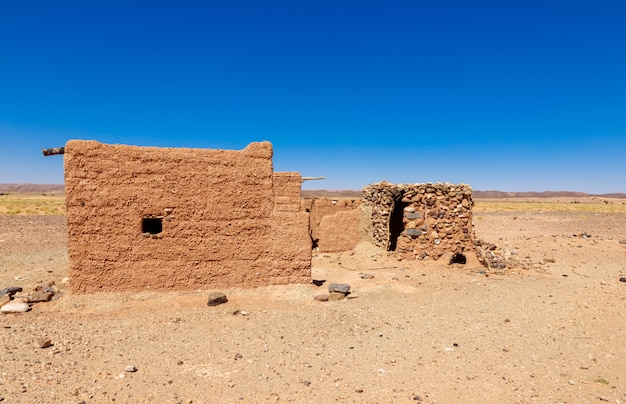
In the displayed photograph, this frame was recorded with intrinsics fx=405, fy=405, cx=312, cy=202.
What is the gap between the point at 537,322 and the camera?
23.1ft

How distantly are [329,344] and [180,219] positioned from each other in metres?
3.92

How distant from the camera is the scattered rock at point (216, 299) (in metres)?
7.71

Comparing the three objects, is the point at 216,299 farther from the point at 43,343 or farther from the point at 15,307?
the point at 15,307

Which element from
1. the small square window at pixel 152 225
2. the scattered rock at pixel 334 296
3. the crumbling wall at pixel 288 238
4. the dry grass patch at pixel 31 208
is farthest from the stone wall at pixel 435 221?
the dry grass patch at pixel 31 208

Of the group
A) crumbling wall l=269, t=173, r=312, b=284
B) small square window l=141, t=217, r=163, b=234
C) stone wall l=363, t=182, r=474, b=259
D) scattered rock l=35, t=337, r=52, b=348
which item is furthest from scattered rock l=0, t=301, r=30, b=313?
stone wall l=363, t=182, r=474, b=259

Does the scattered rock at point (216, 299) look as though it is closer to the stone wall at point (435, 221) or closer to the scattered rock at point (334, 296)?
the scattered rock at point (334, 296)

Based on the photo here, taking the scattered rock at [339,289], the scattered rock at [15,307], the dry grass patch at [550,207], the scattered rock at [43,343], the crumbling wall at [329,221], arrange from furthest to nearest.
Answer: the dry grass patch at [550,207] < the crumbling wall at [329,221] < the scattered rock at [339,289] < the scattered rock at [15,307] < the scattered rock at [43,343]

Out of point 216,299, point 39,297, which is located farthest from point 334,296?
point 39,297

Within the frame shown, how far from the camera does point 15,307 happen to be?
7344mm

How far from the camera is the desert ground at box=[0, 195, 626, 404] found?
183 inches

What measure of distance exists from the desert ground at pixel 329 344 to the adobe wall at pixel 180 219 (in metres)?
0.41

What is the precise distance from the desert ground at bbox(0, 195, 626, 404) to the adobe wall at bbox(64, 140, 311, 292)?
0.41 m

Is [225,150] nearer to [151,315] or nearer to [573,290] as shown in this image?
[151,315]

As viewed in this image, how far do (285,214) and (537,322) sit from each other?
508cm
